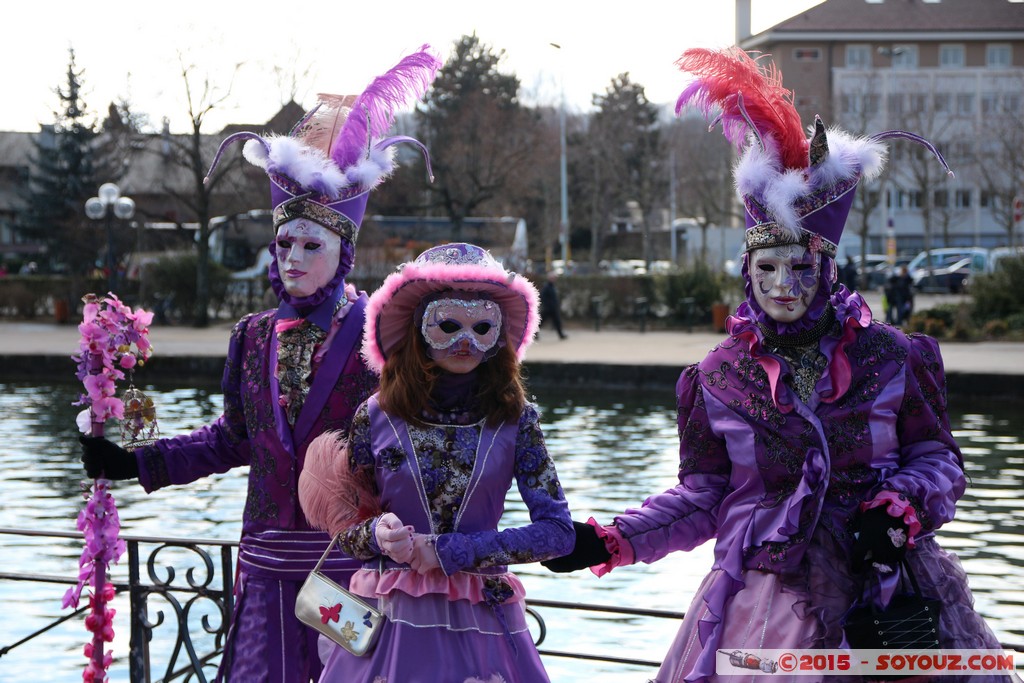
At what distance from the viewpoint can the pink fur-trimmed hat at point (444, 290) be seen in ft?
10.6

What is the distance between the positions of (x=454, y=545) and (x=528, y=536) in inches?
6.7

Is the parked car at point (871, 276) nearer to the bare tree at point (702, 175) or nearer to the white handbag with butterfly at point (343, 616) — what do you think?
the bare tree at point (702, 175)

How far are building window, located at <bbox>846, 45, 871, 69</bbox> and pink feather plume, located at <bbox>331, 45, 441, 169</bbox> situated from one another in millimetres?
44109

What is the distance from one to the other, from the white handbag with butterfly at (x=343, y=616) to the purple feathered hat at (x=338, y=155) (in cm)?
106

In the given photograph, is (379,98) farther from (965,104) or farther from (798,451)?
(965,104)

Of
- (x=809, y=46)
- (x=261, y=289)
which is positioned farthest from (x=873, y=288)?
(x=261, y=289)

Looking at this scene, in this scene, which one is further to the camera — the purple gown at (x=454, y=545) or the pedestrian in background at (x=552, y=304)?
the pedestrian in background at (x=552, y=304)

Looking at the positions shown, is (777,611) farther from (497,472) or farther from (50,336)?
(50,336)

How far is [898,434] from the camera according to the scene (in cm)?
314

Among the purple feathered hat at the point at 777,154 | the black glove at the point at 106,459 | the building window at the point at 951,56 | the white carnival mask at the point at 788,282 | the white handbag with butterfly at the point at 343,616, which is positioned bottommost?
the white handbag with butterfly at the point at 343,616

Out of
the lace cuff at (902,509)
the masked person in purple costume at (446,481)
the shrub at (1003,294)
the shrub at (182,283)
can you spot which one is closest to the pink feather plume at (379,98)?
the masked person in purple costume at (446,481)

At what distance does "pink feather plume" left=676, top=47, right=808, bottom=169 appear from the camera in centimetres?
335

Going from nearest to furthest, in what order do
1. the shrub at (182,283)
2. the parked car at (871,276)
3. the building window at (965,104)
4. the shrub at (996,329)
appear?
the shrub at (996,329)
the shrub at (182,283)
the building window at (965,104)
the parked car at (871,276)

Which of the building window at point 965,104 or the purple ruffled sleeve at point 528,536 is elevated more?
the building window at point 965,104
